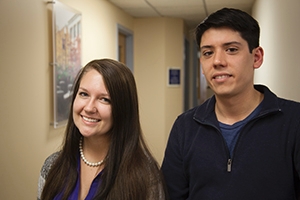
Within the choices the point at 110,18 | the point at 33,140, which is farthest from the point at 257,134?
the point at 110,18

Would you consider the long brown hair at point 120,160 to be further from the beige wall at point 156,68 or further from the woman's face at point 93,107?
the beige wall at point 156,68

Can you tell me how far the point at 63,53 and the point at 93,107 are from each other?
1658 mm

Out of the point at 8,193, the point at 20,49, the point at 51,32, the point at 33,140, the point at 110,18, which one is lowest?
the point at 8,193

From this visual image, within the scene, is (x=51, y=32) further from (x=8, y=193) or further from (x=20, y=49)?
(x=8, y=193)

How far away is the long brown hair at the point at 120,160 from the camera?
1336 millimetres

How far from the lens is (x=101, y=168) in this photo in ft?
4.69

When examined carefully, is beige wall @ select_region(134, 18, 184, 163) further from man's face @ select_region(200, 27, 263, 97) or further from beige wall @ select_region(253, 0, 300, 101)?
man's face @ select_region(200, 27, 263, 97)

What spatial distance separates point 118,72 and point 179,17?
161 inches

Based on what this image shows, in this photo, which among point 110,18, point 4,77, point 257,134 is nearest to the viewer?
point 257,134

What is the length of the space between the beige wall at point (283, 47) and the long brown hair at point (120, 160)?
85cm

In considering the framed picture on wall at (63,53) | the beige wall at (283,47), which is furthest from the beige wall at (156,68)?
the beige wall at (283,47)

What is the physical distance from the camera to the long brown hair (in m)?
1.34

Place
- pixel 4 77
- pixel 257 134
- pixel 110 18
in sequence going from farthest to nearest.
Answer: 1. pixel 110 18
2. pixel 4 77
3. pixel 257 134

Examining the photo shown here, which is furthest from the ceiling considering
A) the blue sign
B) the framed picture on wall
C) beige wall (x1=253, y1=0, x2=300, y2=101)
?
beige wall (x1=253, y1=0, x2=300, y2=101)
